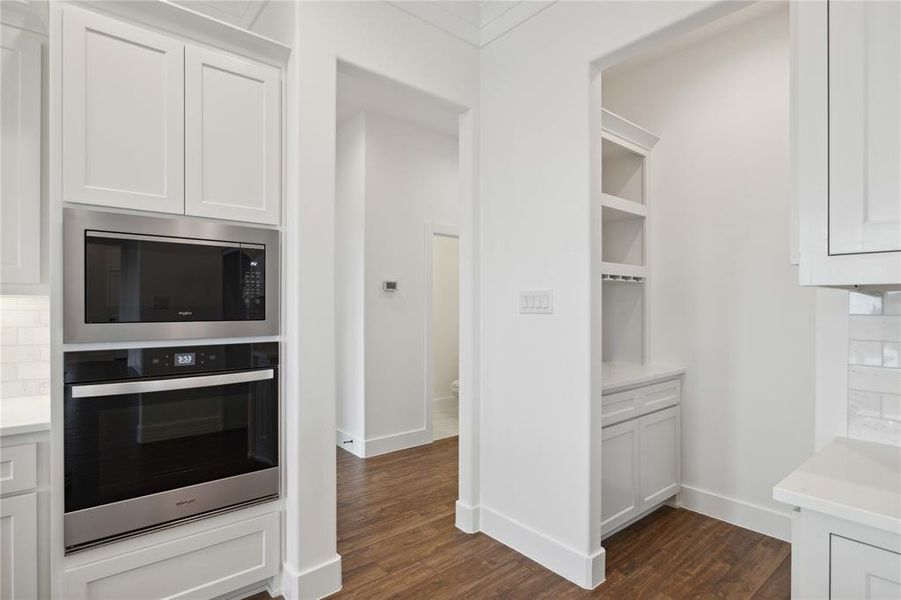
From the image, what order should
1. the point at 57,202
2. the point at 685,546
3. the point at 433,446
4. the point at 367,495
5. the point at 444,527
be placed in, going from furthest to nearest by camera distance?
the point at 433,446 < the point at 367,495 < the point at 444,527 < the point at 685,546 < the point at 57,202

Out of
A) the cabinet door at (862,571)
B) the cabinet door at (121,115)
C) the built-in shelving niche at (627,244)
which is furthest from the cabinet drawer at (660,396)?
the cabinet door at (121,115)

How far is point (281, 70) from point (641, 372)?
8.28 ft

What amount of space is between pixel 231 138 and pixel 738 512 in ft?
11.1

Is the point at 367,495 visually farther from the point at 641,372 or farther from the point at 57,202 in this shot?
the point at 57,202

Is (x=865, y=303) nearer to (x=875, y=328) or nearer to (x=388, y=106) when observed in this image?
(x=875, y=328)

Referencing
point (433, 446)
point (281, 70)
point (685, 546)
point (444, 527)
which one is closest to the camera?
point (281, 70)

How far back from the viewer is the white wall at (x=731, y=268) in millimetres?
2678

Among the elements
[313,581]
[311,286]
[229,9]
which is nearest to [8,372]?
[311,286]

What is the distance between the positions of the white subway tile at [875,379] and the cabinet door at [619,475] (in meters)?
1.11

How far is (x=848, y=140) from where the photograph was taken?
4.11 feet

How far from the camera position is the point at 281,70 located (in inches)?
83.9

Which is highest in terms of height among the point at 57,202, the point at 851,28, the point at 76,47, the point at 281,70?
the point at 281,70

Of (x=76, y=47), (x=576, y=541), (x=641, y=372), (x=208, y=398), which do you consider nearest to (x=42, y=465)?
Result: (x=208, y=398)

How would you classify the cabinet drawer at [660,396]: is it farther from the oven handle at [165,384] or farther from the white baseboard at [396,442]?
the white baseboard at [396,442]
